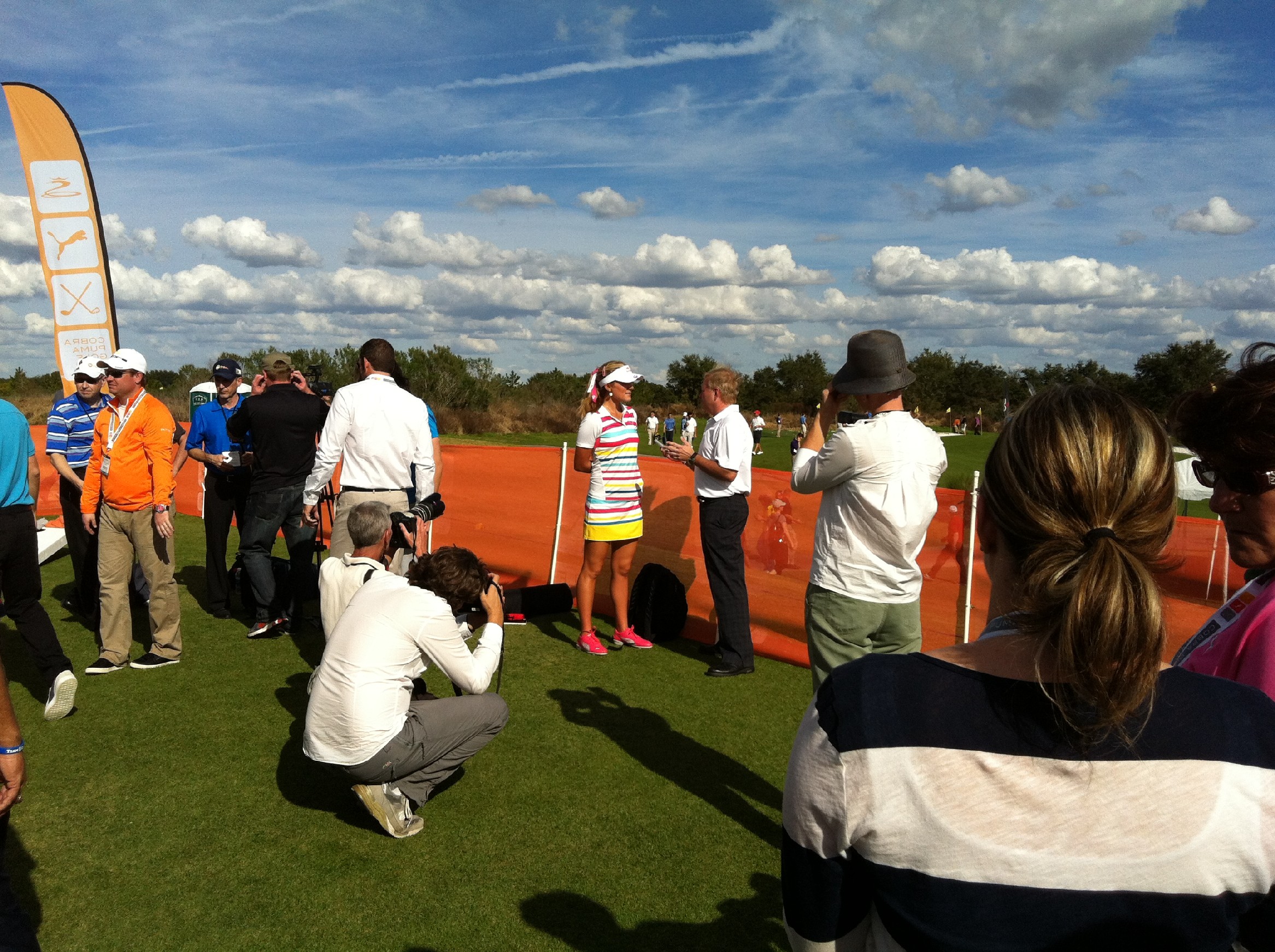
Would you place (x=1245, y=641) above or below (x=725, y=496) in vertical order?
above

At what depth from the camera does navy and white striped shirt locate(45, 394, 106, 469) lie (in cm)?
700

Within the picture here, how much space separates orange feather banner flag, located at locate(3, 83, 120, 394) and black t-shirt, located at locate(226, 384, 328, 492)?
387 centimetres

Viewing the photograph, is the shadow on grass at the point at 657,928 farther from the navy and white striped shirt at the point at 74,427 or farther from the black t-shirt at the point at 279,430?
the navy and white striped shirt at the point at 74,427

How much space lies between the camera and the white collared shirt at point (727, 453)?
19.4ft

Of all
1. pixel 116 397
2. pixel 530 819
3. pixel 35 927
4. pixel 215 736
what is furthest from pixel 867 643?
pixel 116 397

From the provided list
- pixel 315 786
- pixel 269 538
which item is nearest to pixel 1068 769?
pixel 315 786

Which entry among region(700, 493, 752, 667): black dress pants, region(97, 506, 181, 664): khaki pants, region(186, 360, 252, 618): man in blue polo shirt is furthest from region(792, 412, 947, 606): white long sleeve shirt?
region(186, 360, 252, 618): man in blue polo shirt

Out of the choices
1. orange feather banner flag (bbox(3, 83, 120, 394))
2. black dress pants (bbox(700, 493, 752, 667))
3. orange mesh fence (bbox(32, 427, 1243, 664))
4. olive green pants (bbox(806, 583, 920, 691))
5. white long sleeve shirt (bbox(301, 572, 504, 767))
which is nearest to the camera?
olive green pants (bbox(806, 583, 920, 691))

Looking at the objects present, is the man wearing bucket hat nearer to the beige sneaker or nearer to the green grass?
the green grass

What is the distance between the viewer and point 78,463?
7.27 meters

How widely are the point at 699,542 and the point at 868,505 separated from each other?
165 inches

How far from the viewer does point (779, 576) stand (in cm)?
711

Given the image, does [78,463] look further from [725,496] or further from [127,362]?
[725,496]

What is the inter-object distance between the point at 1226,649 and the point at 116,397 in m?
5.98
